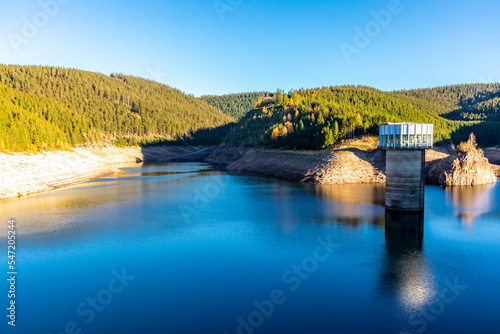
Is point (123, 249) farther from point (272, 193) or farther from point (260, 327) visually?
point (272, 193)

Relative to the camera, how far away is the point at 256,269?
25.5 m

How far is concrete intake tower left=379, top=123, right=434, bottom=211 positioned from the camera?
42.4 meters

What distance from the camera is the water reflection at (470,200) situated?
41.5 m

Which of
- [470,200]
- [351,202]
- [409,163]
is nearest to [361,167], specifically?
[470,200]

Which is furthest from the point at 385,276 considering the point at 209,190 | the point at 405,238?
the point at 209,190

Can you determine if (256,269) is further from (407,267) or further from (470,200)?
(470,200)

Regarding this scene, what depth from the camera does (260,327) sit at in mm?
17938

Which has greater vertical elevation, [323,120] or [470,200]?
[323,120]

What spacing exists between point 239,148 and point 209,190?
213 ft

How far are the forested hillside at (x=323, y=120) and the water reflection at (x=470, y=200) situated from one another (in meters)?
25.6

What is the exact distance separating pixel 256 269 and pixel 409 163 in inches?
1043

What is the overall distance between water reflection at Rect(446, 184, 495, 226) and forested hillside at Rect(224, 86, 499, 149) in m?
25.6

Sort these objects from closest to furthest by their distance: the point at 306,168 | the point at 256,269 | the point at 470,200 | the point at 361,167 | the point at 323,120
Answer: the point at 256,269
the point at 470,200
the point at 361,167
the point at 306,168
the point at 323,120

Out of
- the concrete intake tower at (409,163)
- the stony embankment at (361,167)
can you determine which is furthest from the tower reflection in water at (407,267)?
the stony embankment at (361,167)
